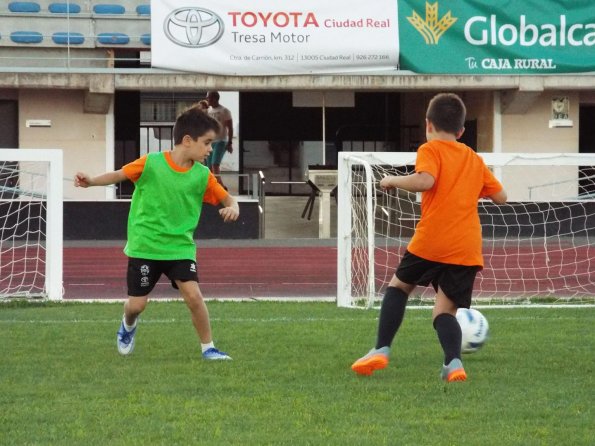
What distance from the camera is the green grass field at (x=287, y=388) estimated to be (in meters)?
5.25

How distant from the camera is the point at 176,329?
957cm

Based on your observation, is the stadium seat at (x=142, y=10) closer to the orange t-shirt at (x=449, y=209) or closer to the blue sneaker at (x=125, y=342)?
the blue sneaker at (x=125, y=342)

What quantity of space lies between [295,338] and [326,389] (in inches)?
96.2

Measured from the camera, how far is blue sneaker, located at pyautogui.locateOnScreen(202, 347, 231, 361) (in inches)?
299

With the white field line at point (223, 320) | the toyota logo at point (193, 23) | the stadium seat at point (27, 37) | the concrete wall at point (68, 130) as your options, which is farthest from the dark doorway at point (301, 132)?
the white field line at point (223, 320)

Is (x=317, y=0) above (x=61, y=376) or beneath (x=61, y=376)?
above

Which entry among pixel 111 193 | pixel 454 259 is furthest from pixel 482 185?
pixel 111 193

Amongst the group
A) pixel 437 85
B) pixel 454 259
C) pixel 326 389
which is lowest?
pixel 326 389

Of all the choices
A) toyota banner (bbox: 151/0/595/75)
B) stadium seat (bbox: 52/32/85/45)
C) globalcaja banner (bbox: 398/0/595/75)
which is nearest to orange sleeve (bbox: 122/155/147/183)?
toyota banner (bbox: 151/0/595/75)

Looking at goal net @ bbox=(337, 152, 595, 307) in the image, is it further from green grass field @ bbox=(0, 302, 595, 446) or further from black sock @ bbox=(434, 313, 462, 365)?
black sock @ bbox=(434, 313, 462, 365)

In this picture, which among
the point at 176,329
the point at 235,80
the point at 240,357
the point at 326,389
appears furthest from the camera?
the point at 235,80

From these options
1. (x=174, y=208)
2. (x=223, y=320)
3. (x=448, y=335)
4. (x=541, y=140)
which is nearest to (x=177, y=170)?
(x=174, y=208)

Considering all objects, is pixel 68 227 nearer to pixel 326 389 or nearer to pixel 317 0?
pixel 317 0

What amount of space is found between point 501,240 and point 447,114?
15831 mm
